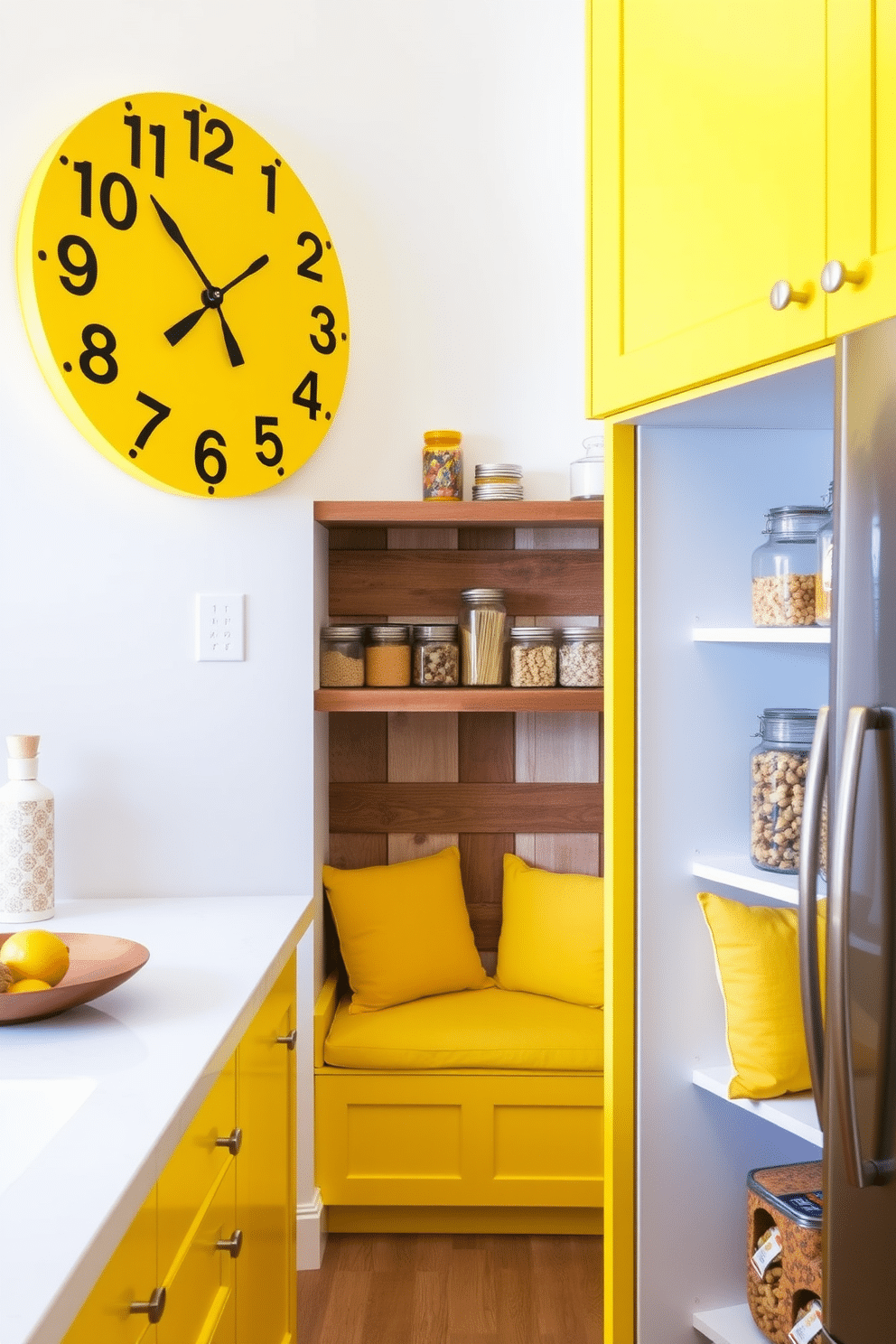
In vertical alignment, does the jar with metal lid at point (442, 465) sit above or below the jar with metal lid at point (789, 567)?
above

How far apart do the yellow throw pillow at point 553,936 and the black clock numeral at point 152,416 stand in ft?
4.42

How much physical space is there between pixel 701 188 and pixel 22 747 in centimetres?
154

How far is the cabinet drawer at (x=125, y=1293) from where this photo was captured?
952mm

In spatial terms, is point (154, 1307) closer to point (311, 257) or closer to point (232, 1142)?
point (232, 1142)

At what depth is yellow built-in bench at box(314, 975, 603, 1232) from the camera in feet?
8.27

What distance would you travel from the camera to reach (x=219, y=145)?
242 centimetres

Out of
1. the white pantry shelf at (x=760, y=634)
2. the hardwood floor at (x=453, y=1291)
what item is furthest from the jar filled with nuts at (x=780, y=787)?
the hardwood floor at (x=453, y=1291)

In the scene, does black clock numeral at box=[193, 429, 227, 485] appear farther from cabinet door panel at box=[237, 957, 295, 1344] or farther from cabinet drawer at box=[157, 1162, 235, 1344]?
cabinet drawer at box=[157, 1162, 235, 1344]

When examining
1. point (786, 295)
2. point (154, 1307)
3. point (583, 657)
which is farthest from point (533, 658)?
point (154, 1307)

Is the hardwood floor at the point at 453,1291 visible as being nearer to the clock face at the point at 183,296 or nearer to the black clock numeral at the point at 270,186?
the clock face at the point at 183,296

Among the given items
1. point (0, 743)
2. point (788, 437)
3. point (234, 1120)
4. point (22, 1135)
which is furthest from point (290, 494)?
point (22, 1135)

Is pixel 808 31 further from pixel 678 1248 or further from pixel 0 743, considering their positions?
pixel 0 743

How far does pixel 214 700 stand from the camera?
249 centimetres

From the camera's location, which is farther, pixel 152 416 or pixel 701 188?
pixel 152 416
